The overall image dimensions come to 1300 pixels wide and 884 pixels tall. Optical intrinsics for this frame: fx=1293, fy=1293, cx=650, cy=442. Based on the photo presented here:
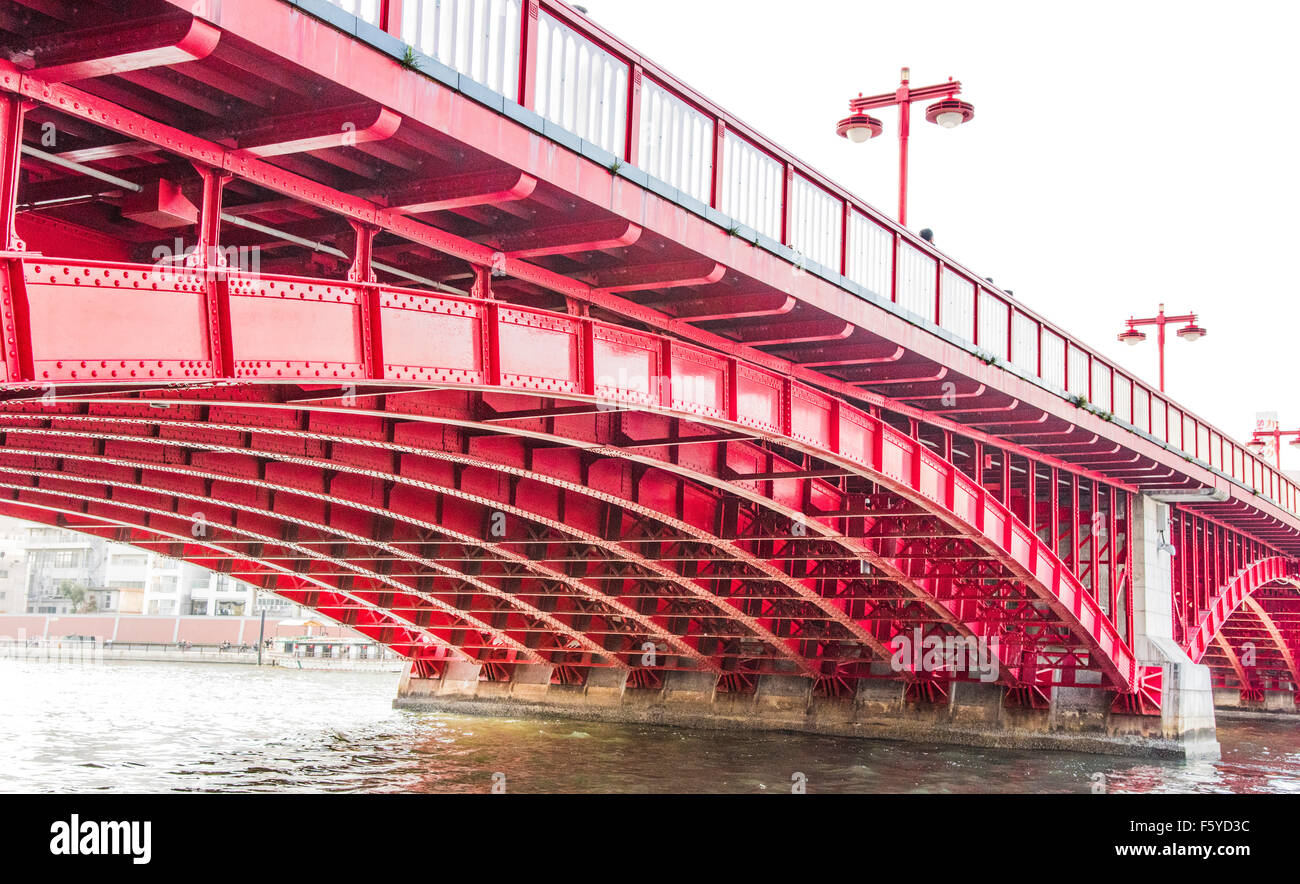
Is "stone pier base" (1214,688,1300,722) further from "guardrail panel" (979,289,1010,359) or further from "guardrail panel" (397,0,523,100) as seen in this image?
"guardrail panel" (397,0,523,100)

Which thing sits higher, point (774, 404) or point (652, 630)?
point (774, 404)

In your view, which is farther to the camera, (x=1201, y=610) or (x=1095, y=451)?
(x=1201, y=610)

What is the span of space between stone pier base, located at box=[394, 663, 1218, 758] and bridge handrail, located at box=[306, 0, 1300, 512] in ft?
32.0

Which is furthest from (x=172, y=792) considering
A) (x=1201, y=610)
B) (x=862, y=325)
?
(x=1201, y=610)

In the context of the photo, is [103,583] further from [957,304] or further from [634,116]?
[634,116]

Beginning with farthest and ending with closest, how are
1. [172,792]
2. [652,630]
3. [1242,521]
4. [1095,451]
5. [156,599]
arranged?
[156,599] → [1242,521] → [652,630] → [1095,451] → [172,792]

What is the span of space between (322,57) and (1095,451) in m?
23.7

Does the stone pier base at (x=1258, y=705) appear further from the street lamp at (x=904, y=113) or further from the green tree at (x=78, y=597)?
the green tree at (x=78, y=597)

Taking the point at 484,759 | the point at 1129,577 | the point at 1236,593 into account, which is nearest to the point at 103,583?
the point at 484,759

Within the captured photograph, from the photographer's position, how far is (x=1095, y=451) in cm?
2991

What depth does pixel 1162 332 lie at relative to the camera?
162ft

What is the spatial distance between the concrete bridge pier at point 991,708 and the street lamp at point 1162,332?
37.3ft
